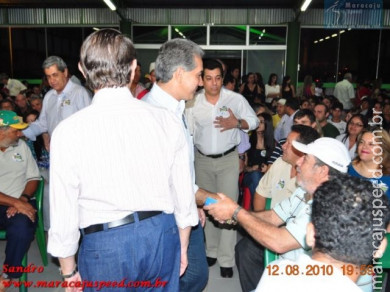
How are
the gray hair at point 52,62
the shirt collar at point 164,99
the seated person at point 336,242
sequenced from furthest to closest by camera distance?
the gray hair at point 52,62 < the shirt collar at point 164,99 < the seated person at point 336,242

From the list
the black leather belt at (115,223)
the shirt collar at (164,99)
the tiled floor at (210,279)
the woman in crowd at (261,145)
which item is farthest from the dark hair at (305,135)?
the woman in crowd at (261,145)

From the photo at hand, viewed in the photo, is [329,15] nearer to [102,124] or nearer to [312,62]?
[312,62]

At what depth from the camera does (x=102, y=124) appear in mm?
1501

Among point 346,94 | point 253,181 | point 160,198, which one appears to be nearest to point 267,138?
point 253,181

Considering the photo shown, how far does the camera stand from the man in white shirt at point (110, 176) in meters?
1.49

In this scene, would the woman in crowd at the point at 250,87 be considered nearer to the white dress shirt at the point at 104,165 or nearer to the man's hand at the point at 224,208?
the man's hand at the point at 224,208

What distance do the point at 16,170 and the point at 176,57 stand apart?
2.05 m

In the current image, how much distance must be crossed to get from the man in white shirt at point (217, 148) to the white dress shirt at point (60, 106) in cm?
113

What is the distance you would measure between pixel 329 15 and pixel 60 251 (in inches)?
491

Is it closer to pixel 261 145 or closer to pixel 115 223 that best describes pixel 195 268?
pixel 115 223

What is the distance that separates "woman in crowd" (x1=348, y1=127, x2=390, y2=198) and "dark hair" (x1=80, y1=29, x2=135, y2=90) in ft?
7.26

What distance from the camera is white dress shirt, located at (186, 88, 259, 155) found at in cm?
361

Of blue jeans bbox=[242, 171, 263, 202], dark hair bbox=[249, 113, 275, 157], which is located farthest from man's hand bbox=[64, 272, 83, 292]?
dark hair bbox=[249, 113, 275, 157]

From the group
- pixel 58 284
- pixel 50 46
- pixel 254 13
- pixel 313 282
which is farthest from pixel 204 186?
pixel 50 46
